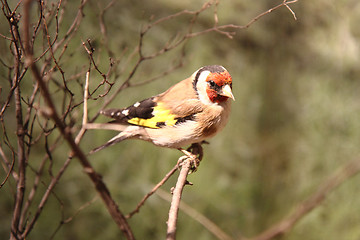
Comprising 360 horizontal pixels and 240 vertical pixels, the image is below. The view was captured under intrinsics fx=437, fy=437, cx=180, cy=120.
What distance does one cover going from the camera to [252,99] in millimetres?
4387

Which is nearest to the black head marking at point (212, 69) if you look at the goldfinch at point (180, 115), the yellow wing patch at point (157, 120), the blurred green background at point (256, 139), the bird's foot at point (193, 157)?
the goldfinch at point (180, 115)

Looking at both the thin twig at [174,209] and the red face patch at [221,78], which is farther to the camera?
the red face patch at [221,78]

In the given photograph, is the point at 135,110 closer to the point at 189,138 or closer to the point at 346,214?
the point at 189,138

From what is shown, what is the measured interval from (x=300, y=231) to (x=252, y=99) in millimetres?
1478

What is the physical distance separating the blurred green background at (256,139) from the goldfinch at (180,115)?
1610mm

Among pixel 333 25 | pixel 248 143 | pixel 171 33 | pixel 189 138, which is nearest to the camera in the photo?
pixel 189 138

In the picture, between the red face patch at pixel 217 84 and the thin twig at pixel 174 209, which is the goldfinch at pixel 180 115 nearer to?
the red face patch at pixel 217 84

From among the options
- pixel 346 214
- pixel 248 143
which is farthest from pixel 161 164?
pixel 346 214

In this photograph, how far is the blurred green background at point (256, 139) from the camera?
3672mm

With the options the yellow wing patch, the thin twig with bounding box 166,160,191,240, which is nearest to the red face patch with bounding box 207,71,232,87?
the yellow wing patch

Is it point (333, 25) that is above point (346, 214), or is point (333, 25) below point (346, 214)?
above

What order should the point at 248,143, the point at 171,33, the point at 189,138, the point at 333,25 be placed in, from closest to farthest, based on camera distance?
the point at 189,138 < the point at 171,33 < the point at 333,25 < the point at 248,143

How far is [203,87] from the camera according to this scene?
6.13ft

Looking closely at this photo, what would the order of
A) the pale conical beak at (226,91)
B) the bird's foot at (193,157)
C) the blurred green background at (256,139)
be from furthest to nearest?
the blurred green background at (256,139), the bird's foot at (193,157), the pale conical beak at (226,91)
